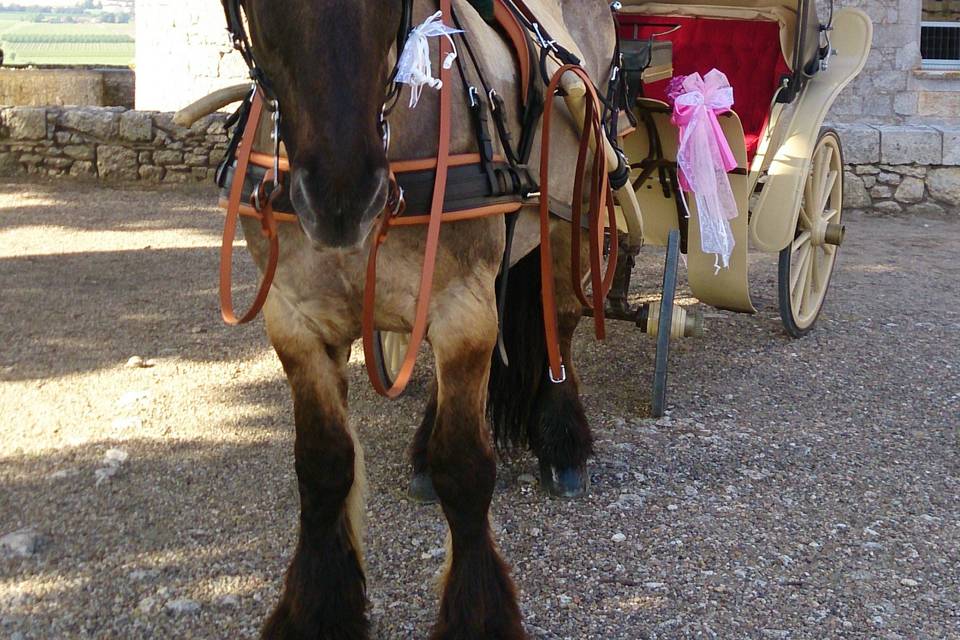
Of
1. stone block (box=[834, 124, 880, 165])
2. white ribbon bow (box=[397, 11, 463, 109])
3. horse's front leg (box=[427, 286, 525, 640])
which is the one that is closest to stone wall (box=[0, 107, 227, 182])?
stone block (box=[834, 124, 880, 165])

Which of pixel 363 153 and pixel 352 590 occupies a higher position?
pixel 363 153

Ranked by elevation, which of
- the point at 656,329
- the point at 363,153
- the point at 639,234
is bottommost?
the point at 656,329

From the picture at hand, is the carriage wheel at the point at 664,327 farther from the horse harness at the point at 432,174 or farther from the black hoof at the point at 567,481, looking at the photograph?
the horse harness at the point at 432,174

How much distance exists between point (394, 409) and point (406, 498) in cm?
80

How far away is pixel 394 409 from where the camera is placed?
13.5 ft

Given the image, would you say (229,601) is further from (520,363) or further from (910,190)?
(910,190)

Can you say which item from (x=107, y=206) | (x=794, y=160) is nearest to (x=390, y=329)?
(x=794, y=160)

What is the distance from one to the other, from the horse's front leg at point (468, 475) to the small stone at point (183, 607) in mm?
620

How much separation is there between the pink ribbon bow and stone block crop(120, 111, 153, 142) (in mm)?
5815

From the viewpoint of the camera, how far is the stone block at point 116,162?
29.1 ft

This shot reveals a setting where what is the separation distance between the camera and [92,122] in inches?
345

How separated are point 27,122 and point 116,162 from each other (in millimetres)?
747

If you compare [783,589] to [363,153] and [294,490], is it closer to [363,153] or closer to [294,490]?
[294,490]

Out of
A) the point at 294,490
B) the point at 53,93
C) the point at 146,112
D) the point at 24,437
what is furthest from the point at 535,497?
the point at 53,93
